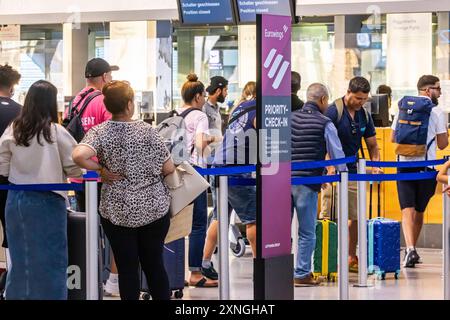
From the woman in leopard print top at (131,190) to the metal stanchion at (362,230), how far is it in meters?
2.60

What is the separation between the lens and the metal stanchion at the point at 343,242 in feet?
27.4

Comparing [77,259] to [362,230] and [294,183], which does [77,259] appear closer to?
[294,183]

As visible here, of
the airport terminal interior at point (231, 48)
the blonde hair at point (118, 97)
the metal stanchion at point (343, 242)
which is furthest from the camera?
the airport terminal interior at point (231, 48)

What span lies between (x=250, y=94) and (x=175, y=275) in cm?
311

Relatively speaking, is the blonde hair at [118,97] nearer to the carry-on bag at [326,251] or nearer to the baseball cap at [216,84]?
the carry-on bag at [326,251]

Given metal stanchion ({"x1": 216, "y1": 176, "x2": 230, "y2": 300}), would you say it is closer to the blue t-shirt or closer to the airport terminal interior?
the blue t-shirt

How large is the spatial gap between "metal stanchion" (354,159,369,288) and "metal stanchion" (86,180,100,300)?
A: 2.55 metres

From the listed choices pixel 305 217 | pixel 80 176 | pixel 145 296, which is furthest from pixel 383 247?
pixel 80 176

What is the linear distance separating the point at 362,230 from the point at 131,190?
9.91 feet

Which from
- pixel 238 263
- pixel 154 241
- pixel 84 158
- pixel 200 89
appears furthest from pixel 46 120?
pixel 238 263

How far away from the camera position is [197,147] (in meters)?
9.80

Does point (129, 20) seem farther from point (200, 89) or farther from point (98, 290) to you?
point (98, 290)

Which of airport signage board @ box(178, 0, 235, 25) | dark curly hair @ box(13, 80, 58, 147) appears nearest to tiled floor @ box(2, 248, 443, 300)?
dark curly hair @ box(13, 80, 58, 147)

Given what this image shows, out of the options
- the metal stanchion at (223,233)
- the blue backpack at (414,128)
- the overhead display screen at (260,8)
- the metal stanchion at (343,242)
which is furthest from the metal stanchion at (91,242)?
the overhead display screen at (260,8)
